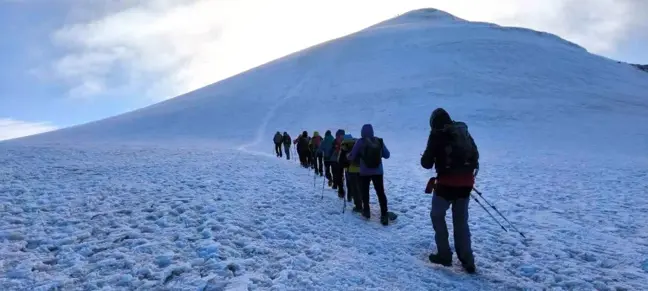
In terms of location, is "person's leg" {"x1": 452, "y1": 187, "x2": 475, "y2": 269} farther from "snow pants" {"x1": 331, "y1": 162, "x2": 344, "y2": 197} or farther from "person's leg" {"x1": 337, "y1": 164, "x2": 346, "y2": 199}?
"snow pants" {"x1": 331, "y1": 162, "x2": 344, "y2": 197}

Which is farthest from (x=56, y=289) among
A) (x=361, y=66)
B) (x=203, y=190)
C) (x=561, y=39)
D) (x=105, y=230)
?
(x=561, y=39)

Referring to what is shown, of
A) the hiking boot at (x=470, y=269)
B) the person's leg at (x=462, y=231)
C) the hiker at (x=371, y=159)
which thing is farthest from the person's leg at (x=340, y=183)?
the hiking boot at (x=470, y=269)

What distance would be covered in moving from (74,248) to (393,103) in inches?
2062

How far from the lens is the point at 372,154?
9.88 meters

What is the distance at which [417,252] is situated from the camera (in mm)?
7922

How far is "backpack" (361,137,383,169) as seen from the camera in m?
9.85

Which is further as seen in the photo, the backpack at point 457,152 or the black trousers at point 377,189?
the black trousers at point 377,189

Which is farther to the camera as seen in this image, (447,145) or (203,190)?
(203,190)

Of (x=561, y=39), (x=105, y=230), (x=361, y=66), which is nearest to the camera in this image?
(x=105, y=230)

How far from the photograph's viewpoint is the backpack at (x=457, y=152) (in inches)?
258

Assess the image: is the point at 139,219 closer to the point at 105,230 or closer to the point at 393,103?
the point at 105,230

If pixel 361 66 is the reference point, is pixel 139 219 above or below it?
below

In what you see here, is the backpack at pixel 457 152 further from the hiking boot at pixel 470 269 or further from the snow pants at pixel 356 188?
the snow pants at pixel 356 188

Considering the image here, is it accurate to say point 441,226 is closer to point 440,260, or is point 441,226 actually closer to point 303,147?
point 440,260
